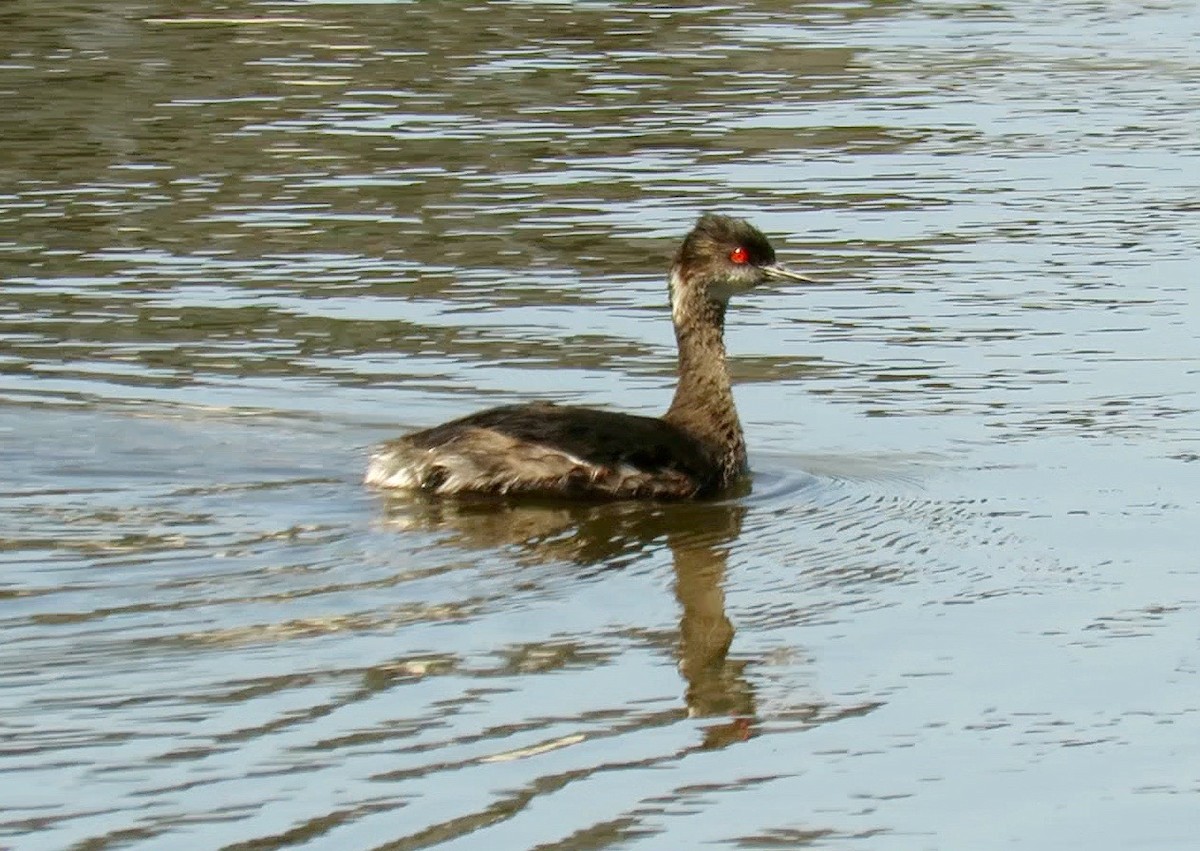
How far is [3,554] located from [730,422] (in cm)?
331

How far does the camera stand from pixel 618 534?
1062cm

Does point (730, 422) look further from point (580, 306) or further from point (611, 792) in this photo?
point (611, 792)

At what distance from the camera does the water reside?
7418 millimetres

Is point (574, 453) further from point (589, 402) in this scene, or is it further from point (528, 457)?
point (589, 402)

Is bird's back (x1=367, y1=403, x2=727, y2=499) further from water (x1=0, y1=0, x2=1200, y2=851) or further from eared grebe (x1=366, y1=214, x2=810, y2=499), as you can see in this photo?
water (x1=0, y1=0, x2=1200, y2=851)

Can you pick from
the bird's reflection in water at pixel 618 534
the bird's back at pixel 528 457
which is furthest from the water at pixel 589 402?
the bird's back at pixel 528 457

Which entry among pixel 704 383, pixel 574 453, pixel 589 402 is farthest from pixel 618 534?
pixel 589 402

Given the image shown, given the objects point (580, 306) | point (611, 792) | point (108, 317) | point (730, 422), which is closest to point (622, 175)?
point (580, 306)

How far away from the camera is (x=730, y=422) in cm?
1180

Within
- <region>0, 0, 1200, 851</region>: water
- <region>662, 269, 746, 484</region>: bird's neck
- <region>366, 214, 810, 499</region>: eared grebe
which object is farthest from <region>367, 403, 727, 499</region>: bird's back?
<region>662, 269, 746, 484</region>: bird's neck

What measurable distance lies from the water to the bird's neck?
226 millimetres

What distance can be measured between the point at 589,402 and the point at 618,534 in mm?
2239

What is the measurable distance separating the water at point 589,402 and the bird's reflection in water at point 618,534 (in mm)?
34

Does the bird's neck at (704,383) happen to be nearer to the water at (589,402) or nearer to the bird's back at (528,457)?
the water at (589,402)
